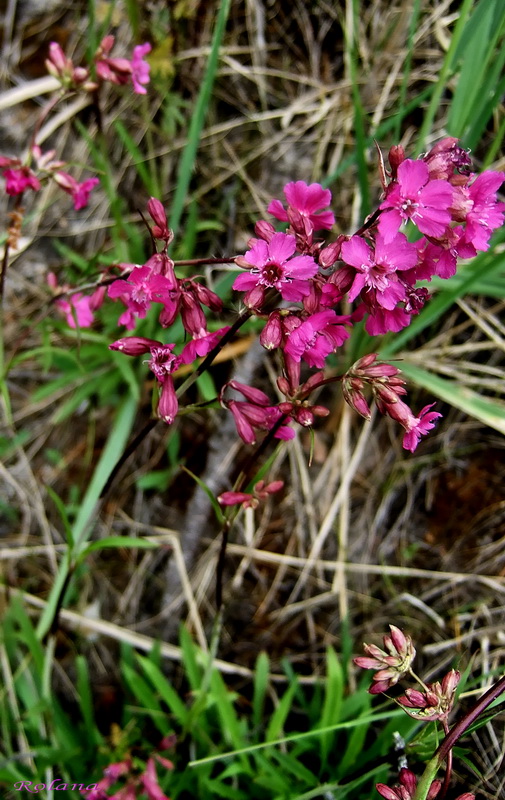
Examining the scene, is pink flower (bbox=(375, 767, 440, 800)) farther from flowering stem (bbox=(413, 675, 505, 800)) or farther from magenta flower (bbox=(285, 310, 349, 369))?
magenta flower (bbox=(285, 310, 349, 369))

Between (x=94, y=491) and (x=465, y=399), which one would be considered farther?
(x=94, y=491)

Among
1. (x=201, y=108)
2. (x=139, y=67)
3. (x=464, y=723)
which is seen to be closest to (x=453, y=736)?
(x=464, y=723)

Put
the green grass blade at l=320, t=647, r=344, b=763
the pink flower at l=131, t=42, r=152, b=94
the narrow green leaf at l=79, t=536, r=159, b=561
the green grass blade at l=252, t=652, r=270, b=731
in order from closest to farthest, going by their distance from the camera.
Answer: the narrow green leaf at l=79, t=536, r=159, b=561 → the green grass blade at l=320, t=647, r=344, b=763 → the pink flower at l=131, t=42, r=152, b=94 → the green grass blade at l=252, t=652, r=270, b=731

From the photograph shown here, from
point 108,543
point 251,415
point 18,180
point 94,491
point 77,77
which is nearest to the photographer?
point 251,415

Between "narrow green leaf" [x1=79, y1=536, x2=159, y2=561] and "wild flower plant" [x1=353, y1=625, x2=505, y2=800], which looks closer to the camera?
"wild flower plant" [x1=353, y1=625, x2=505, y2=800]

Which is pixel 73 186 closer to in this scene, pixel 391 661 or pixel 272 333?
pixel 272 333

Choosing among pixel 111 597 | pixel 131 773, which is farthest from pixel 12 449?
pixel 131 773

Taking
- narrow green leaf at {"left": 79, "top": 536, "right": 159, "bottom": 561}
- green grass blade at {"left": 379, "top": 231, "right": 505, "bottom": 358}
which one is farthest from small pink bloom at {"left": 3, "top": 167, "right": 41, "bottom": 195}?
green grass blade at {"left": 379, "top": 231, "right": 505, "bottom": 358}
